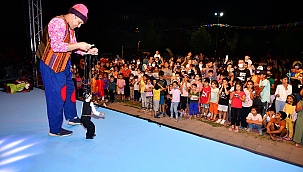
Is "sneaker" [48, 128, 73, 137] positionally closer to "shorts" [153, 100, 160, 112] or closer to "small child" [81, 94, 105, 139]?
"small child" [81, 94, 105, 139]

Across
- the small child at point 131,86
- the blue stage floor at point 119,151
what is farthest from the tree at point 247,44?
the blue stage floor at point 119,151

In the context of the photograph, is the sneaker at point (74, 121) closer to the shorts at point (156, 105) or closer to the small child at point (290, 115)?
the shorts at point (156, 105)

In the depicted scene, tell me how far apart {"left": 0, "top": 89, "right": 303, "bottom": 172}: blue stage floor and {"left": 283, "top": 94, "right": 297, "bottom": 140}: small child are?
2.32 meters

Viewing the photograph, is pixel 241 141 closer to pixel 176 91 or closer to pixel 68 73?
pixel 176 91

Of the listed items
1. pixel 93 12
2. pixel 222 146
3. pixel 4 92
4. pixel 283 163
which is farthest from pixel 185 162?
pixel 93 12

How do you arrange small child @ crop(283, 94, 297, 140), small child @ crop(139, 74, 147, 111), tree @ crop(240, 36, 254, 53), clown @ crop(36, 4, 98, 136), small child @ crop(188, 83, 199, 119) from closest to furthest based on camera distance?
1. clown @ crop(36, 4, 98, 136)
2. small child @ crop(283, 94, 297, 140)
3. small child @ crop(188, 83, 199, 119)
4. small child @ crop(139, 74, 147, 111)
5. tree @ crop(240, 36, 254, 53)

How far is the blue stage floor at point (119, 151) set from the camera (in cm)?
259

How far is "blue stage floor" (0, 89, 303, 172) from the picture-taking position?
8.50ft

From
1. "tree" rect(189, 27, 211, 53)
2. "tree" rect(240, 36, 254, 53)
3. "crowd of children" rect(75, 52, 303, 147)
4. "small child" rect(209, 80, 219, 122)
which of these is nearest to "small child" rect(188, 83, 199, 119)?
"crowd of children" rect(75, 52, 303, 147)

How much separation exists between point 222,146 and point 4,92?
20.0 ft

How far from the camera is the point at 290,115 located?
4930mm

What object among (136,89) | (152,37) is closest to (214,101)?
(136,89)

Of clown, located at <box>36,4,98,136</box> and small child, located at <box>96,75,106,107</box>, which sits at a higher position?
clown, located at <box>36,4,98,136</box>

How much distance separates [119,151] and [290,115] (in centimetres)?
390
